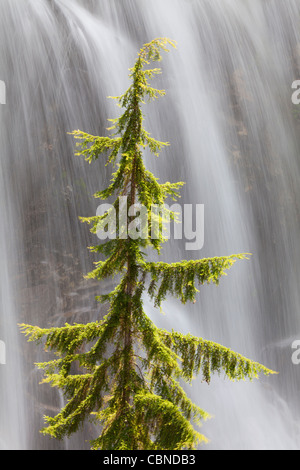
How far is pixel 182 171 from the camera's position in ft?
44.3

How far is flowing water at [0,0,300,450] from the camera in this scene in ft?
37.6

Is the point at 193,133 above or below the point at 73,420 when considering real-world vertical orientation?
above

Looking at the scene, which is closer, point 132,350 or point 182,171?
point 132,350

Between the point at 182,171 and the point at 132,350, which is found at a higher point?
the point at 182,171

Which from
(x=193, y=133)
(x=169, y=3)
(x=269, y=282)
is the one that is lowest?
(x=269, y=282)

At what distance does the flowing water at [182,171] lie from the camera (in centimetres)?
1146

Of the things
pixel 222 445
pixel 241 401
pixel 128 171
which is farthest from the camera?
pixel 241 401

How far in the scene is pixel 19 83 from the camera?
11.6 metres

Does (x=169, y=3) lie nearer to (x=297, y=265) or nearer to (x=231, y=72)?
(x=231, y=72)

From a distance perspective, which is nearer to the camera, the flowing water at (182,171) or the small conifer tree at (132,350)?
the small conifer tree at (132,350)

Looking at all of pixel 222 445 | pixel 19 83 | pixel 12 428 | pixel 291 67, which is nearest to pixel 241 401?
pixel 222 445

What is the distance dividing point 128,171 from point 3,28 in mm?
8771

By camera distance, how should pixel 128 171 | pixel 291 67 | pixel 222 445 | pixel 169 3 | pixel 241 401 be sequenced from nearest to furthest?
pixel 128 171 < pixel 222 445 < pixel 241 401 < pixel 169 3 < pixel 291 67

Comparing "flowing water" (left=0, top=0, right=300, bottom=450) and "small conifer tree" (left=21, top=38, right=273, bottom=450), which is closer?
"small conifer tree" (left=21, top=38, right=273, bottom=450)
